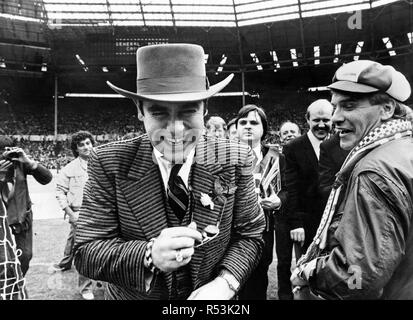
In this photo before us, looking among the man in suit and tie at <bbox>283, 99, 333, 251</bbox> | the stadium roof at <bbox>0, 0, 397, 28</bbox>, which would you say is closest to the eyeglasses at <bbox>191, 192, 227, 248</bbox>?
the man in suit and tie at <bbox>283, 99, 333, 251</bbox>

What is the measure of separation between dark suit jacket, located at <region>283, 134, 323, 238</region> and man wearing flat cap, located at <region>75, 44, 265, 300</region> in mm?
1677

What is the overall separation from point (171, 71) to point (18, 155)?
202 centimetres

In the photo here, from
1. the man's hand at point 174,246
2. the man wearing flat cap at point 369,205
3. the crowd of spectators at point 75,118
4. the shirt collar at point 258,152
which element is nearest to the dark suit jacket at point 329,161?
the shirt collar at point 258,152

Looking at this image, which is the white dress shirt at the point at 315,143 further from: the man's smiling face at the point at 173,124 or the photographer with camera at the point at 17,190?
the photographer with camera at the point at 17,190

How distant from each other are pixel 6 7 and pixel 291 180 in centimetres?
1473

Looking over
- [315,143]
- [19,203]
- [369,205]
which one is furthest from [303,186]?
[19,203]

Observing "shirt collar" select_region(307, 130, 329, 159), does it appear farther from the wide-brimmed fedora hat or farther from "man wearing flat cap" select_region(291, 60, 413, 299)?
the wide-brimmed fedora hat

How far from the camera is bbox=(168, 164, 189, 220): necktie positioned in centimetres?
90

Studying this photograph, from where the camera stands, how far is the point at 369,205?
0.96m

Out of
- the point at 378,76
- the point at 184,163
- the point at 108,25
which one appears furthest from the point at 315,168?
the point at 108,25

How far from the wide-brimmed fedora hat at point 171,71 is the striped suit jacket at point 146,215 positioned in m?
0.15

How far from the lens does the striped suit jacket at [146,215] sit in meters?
0.82

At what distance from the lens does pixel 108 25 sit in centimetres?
1388

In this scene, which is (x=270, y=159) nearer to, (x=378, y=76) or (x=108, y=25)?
(x=378, y=76)
